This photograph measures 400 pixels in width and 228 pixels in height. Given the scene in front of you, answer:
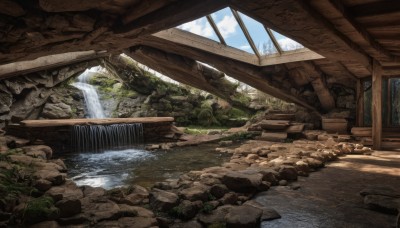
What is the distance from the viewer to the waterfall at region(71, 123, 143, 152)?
9539 millimetres

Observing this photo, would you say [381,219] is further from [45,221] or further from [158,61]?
[158,61]

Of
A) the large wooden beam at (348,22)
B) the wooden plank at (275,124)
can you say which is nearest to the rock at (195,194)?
the large wooden beam at (348,22)

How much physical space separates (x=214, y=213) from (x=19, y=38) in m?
3.24

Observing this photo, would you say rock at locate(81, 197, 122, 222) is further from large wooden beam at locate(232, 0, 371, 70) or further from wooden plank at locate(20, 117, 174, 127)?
wooden plank at locate(20, 117, 174, 127)

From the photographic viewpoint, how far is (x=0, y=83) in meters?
10.3

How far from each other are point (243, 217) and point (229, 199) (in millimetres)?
716

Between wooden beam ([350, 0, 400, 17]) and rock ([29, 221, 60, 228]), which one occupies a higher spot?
wooden beam ([350, 0, 400, 17])

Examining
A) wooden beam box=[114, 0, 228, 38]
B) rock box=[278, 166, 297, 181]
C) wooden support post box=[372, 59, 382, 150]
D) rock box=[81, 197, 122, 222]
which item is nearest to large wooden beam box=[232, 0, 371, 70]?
wooden beam box=[114, 0, 228, 38]

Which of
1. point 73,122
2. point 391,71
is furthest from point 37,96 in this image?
point 391,71

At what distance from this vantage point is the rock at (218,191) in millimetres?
3916

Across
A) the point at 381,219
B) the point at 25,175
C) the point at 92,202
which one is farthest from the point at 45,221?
the point at 381,219

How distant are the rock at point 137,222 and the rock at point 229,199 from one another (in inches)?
42.3

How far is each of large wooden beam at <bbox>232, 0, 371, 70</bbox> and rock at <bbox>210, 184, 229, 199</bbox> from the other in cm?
244

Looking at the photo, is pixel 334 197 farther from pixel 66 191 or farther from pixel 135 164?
pixel 135 164
